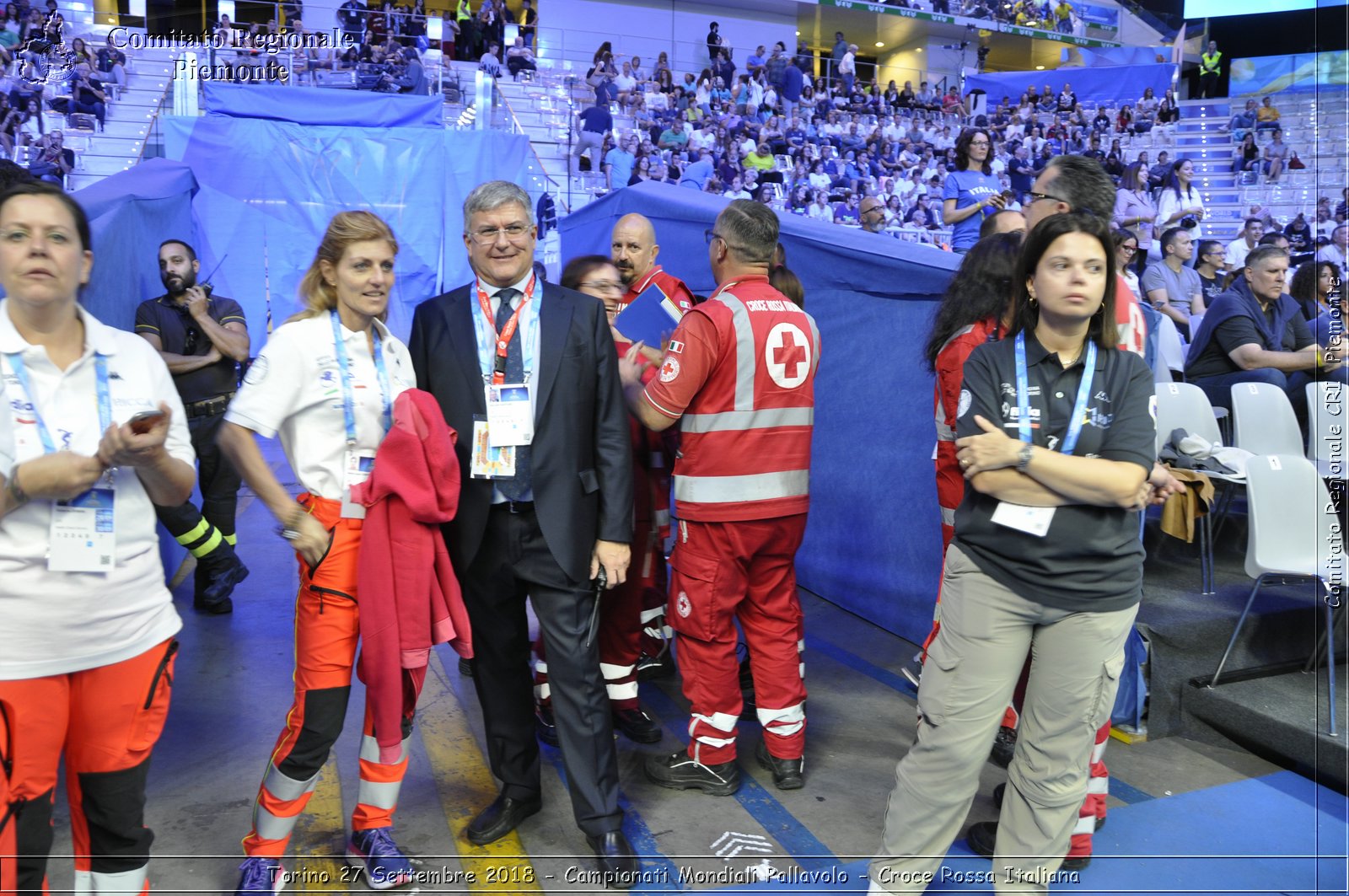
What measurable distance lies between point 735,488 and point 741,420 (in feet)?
0.83

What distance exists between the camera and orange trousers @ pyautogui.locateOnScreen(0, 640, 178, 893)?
2113mm

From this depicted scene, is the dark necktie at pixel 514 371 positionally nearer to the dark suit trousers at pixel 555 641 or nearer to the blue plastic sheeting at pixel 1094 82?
the dark suit trousers at pixel 555 641

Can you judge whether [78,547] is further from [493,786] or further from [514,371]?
[493,786]

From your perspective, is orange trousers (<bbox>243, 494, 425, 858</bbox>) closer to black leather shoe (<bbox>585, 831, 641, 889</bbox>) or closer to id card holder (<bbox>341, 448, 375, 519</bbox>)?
id card holder (<bbox>341, 448, 375, 519</bbox>)

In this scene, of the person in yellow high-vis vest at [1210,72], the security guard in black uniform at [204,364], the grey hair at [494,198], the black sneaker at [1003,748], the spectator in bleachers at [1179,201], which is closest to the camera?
the grey hair at [494,198]

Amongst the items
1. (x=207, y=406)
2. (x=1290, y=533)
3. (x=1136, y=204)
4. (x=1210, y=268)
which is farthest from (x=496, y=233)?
(x=1136, y=204)

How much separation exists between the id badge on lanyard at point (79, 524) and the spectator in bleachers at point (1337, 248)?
35.2ft

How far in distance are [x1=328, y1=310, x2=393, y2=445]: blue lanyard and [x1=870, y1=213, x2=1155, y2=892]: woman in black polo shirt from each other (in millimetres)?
1639

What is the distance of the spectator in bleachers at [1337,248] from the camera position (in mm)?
10026

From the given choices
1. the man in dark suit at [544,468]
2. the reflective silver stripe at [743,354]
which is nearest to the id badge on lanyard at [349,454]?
the man in dark suit at [544,468]

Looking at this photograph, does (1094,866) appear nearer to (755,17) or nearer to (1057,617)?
(1057,617)

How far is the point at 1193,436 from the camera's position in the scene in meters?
5.10

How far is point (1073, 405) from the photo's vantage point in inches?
102

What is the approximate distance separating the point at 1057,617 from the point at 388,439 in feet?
6.14
